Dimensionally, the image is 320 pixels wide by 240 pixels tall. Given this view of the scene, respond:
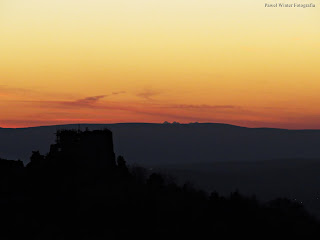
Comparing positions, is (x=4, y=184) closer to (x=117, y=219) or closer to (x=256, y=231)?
(x=117, y=219)

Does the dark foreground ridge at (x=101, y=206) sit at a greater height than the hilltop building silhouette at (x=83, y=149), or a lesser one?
lesser

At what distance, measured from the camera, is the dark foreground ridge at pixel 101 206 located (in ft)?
208

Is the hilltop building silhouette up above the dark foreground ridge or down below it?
above

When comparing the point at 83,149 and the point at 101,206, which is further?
the point at 83,149

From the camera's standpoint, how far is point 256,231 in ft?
216

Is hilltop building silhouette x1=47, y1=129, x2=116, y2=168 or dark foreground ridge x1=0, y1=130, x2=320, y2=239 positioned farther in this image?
hilltop building silhouette x1=47, y1=129, x2=116, y2=168

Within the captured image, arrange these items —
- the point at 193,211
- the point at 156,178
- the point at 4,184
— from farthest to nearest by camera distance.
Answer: the point at 156,178, the point at 4,184, the point at 193,211

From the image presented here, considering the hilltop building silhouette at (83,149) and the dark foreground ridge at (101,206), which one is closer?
the dark foreground ridge at (101,206)

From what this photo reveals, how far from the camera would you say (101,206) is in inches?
2746

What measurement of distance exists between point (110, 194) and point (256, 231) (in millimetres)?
16635

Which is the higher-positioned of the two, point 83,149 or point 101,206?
point 83,149

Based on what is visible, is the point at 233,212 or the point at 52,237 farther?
the point at 233,212

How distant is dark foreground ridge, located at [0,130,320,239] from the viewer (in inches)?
2495

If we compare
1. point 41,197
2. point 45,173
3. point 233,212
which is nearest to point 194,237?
point 233,212
